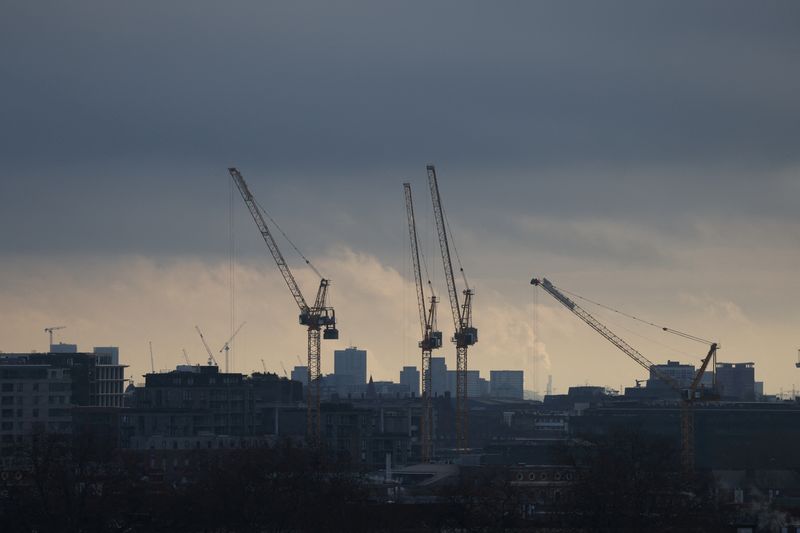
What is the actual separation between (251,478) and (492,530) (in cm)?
2350

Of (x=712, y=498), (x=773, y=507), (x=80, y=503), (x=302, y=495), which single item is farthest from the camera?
(x=773, y=507)

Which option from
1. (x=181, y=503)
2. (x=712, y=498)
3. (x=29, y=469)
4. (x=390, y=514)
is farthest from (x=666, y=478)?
(x=29, y=469)

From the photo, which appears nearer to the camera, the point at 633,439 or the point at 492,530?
the point at 492,530

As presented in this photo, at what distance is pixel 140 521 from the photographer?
154 meters

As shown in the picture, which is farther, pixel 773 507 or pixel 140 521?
pixel 773 507

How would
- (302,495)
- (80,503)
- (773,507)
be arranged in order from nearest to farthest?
(80,503) < (302,495) < (773,507)

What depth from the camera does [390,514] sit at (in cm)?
16112

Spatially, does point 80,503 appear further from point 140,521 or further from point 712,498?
point 712,498

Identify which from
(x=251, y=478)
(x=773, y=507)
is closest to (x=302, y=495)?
(x=251, y=478)

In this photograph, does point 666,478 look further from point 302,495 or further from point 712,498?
point 302,495

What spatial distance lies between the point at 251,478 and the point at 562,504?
850 inches

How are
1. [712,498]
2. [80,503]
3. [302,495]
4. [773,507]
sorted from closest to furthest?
[80,503]
[302,495]
[712,498]
[773,507]

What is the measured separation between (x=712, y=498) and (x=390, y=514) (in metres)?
26.7

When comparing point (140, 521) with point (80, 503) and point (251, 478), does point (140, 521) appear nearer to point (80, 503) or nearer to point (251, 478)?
point (80, 503)
